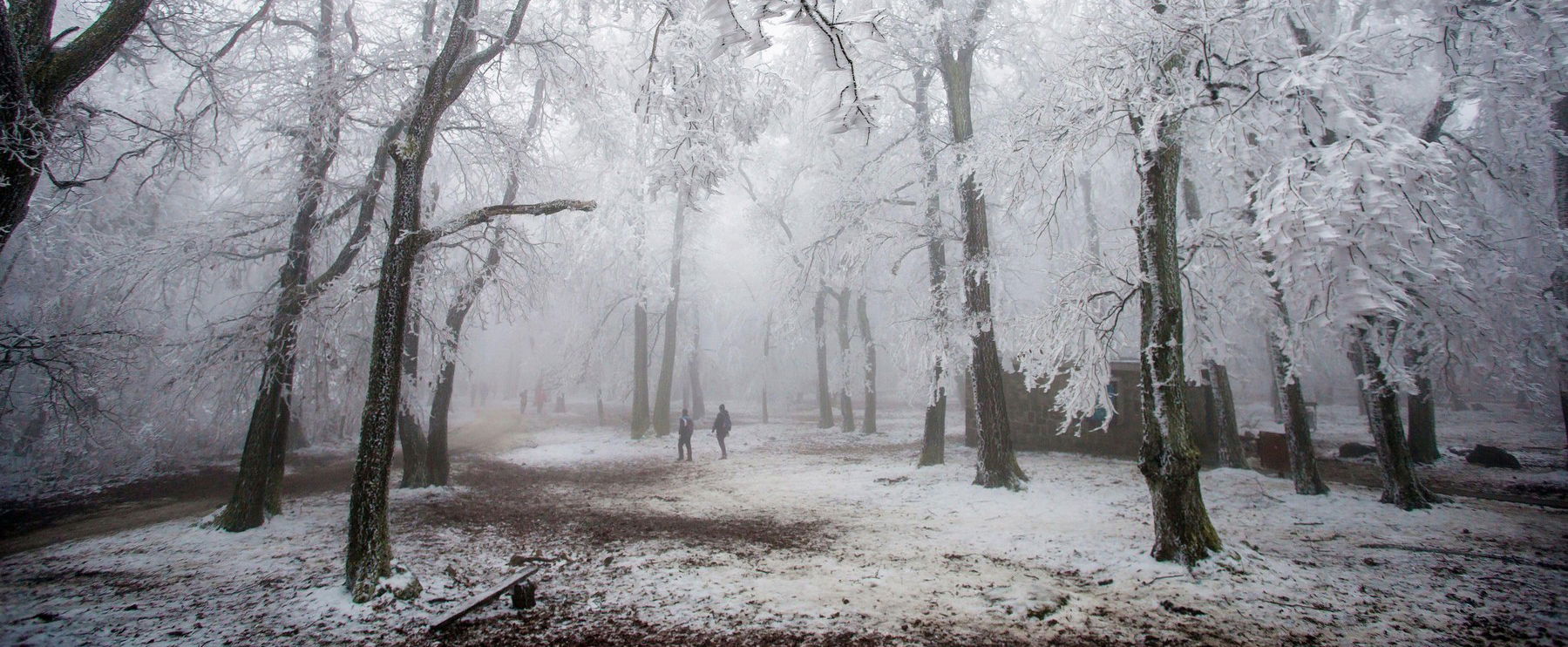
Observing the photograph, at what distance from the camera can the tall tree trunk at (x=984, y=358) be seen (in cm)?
1006

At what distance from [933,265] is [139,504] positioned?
15778 millimetres

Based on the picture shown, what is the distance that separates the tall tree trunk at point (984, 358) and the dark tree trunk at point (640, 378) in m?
11.8

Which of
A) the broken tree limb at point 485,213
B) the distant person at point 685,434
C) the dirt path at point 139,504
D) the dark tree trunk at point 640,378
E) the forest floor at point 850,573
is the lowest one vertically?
the dirt path at point 139,504

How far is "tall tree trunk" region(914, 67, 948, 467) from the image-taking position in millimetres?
11062

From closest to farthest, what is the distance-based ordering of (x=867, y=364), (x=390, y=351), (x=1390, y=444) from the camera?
(x=390, y=351) → (x=1390, y=444) → (x=867, y=364)

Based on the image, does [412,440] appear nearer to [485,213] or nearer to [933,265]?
[485,213]

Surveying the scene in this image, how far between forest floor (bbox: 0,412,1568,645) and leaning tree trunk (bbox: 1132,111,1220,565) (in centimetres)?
37

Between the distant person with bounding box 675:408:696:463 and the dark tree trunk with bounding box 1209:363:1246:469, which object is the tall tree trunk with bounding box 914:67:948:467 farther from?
the distant person with bounding box 675:408:696:463

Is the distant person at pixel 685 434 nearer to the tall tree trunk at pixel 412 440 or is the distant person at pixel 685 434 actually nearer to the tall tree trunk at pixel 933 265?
the tall tree trunk at pixel 412 440

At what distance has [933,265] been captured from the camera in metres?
12.9

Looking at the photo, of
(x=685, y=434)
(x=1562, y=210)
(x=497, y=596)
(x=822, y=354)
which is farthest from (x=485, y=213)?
(x=822, y=354)

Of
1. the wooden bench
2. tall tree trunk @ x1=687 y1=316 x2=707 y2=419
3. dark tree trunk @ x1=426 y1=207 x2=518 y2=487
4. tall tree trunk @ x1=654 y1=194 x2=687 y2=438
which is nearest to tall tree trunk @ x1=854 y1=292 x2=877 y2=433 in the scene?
tall tree trunk @ x1=654 y1=194 x2=687 y2=438

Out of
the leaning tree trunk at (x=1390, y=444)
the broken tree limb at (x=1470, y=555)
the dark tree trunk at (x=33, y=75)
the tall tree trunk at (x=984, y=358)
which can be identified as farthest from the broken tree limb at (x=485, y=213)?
the leaning tree trunk at (x=1390, y=444)

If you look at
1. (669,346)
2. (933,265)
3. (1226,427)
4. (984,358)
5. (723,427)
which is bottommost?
(723,427)
